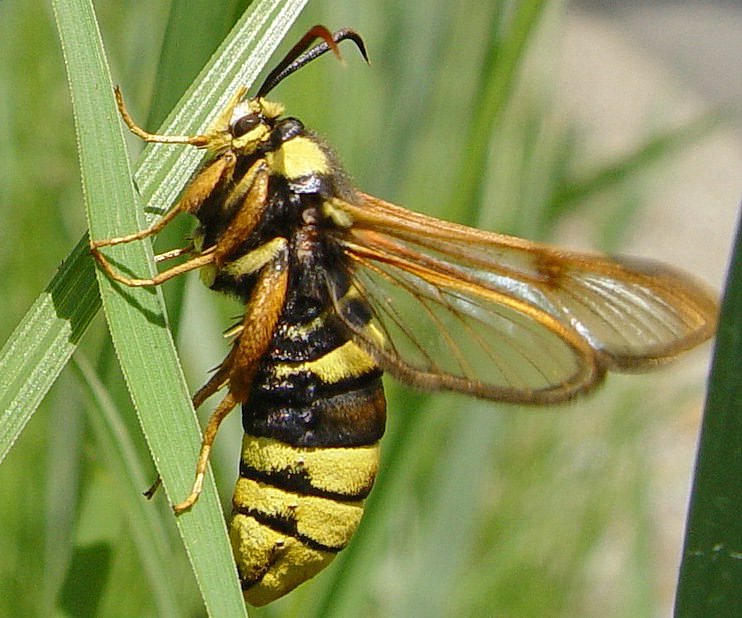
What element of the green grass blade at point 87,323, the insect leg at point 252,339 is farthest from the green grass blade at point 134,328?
the insect leg at point 252,339

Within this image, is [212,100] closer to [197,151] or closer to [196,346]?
[197,151]

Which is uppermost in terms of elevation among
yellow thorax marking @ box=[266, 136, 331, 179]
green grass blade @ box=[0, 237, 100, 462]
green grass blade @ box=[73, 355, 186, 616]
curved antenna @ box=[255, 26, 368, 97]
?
curved antenna @ box=[255, 26, 368, 97]

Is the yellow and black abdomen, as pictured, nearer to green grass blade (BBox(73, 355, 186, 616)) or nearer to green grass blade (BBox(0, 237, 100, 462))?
green grass blade (BBox(73, 355, 186, 616))

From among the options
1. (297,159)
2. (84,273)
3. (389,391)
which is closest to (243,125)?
(297,159)

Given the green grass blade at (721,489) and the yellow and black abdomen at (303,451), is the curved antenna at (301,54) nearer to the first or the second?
the yellow and black abdomen at (303,451)

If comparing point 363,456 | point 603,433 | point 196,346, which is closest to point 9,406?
point 363,456

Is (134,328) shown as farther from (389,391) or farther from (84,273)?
(389,391)

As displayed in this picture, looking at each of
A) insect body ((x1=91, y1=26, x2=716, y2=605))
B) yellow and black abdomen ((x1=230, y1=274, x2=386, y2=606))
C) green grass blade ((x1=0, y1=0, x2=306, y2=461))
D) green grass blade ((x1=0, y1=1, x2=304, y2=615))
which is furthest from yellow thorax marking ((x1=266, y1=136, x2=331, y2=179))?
green grass blade ((x1=0, y1=1, x2=304, y2=615))
